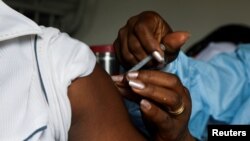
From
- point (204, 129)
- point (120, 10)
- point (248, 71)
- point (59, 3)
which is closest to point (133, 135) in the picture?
point (204, 129)

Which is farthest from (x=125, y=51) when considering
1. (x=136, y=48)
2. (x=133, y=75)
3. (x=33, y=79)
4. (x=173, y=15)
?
(x=173, y=15)

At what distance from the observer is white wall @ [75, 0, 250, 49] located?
6.02 feet

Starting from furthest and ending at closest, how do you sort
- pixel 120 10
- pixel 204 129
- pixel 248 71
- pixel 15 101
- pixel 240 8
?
pixel 120 10, pixel 240 8, pixel 248 71, pixel 204 129, pixel 15 101

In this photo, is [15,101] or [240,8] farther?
[240,8]

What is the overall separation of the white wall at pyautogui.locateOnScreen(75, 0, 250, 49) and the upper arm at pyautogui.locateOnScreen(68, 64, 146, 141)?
1.18 m

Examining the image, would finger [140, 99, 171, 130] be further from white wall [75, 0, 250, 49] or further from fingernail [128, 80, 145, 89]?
white wall [75, 0, 250, 49]

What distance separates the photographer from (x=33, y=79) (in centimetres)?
67

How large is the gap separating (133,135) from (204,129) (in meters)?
0.46

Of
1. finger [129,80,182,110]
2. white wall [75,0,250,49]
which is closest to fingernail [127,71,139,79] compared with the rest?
finger [129,80,182,110]

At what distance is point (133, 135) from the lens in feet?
2.64

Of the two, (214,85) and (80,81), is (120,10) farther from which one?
(80,81)

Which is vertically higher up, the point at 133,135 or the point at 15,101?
the point at 15,101

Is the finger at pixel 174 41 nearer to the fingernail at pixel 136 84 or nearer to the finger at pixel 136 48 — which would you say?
the finger at pixel 136 48

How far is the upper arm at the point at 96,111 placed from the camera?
729 millimetres
